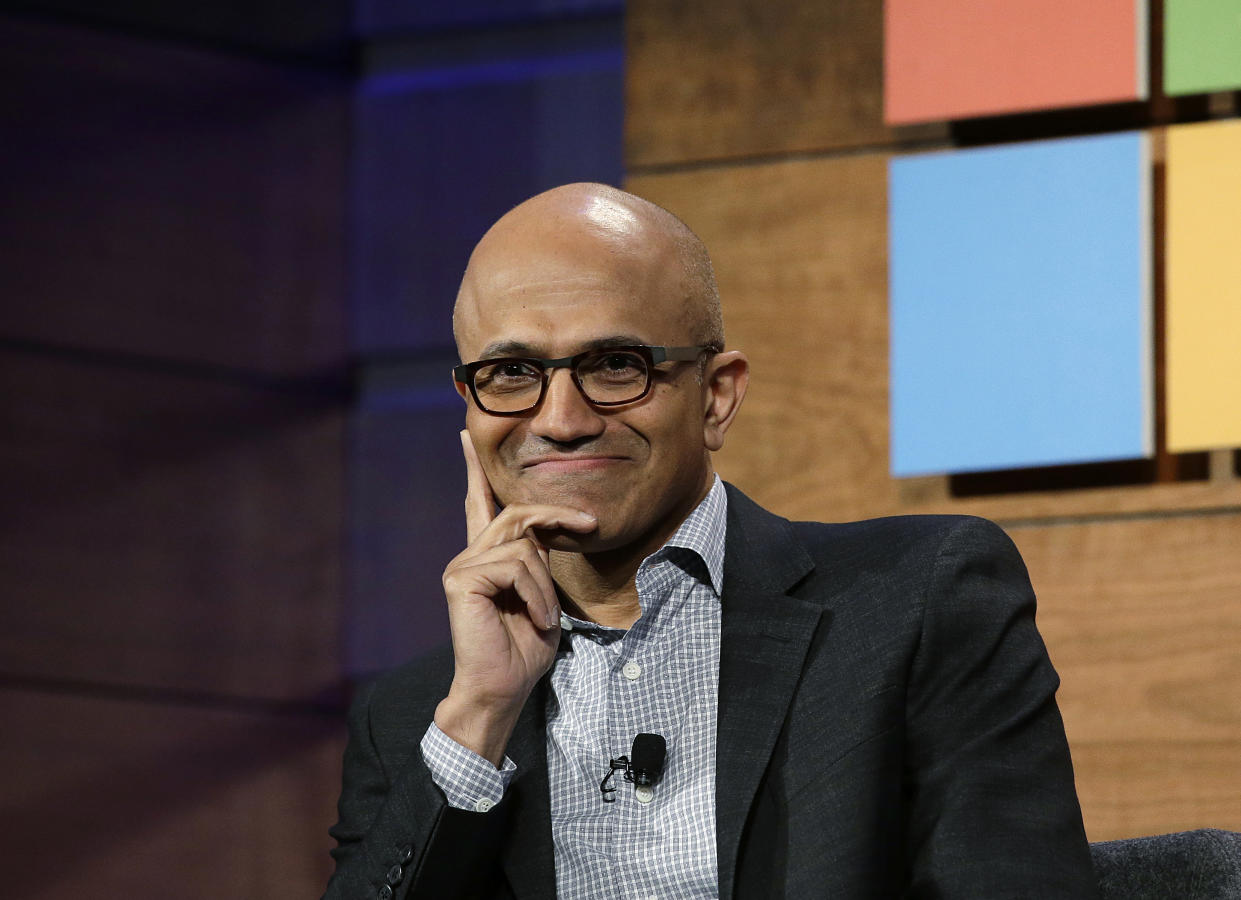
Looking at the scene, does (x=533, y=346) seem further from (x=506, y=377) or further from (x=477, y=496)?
(x=477, y=496)

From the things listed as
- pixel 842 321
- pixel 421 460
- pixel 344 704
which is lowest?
pixel 344 704

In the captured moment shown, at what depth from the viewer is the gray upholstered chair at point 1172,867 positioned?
1.77 meters

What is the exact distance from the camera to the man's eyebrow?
2070 mm

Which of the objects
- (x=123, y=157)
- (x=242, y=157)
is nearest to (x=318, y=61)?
(x=242, y=157)

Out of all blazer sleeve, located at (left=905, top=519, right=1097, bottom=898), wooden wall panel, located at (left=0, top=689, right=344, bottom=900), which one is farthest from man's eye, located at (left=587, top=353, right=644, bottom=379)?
wooden wall panel, located at (left=0, top=689, right=344, bottom=900)

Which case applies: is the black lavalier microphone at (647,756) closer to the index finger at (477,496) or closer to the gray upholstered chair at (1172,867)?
the index finger at (477,496)

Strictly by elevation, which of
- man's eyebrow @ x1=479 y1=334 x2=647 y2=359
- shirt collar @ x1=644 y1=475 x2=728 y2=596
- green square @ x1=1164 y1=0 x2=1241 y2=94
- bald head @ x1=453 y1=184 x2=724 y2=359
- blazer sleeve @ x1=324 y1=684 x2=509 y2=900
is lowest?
blazer sleeve @ x1=324 y1=684 x2=509 y2=900

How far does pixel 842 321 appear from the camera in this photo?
3246mm

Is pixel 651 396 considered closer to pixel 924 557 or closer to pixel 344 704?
pixel 924 557

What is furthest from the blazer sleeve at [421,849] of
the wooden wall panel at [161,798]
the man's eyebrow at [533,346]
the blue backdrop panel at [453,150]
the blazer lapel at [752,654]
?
the blue backdrop panel at [453,150]

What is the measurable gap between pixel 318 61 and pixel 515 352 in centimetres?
446

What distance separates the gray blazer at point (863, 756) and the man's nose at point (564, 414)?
284mm

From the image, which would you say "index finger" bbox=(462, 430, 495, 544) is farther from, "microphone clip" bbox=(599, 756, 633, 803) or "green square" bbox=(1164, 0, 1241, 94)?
"green square" bbox=(1164, 0, 1241, 94)

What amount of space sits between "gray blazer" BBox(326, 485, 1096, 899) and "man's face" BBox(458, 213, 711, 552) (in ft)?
0.58
